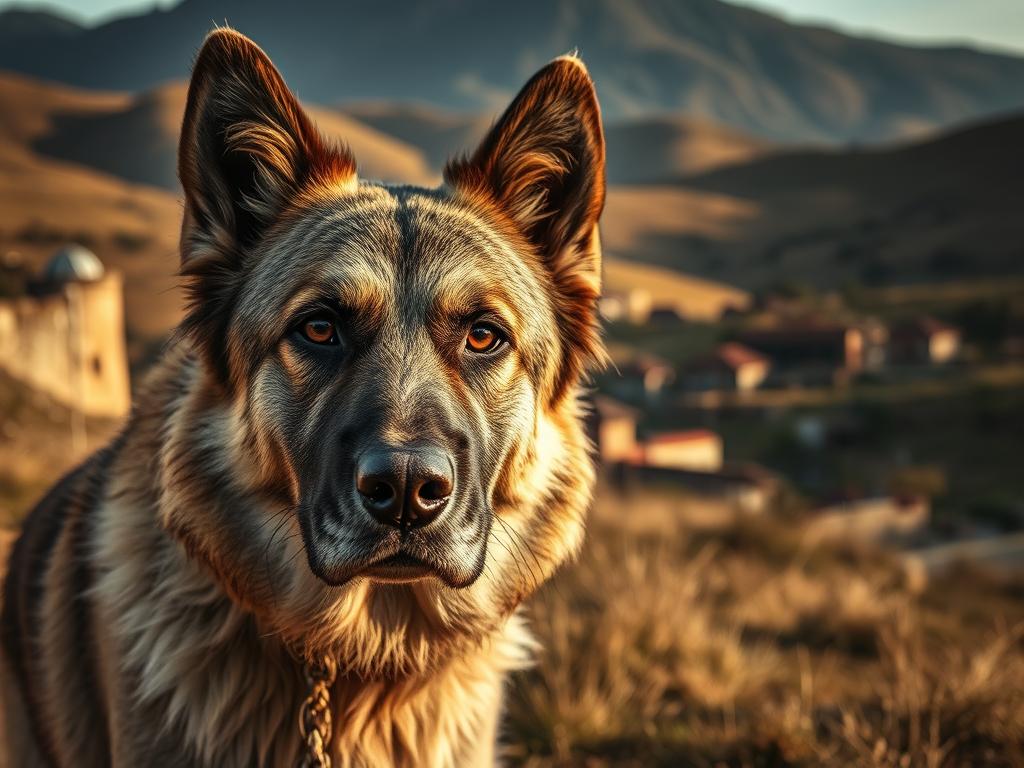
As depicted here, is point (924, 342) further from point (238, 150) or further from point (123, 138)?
point (123, 138)

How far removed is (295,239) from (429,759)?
195cm

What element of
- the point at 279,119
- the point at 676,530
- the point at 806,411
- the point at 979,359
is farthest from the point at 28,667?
the point at 979,359

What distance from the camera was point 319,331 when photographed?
3.07m

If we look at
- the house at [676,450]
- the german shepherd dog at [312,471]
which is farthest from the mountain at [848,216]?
the german shepherd dog at [312,471]

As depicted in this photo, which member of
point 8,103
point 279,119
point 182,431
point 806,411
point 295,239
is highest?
point 8,103

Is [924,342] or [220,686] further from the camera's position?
[924,342]

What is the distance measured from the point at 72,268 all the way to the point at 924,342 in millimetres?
67315

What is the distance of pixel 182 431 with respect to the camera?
3176mm

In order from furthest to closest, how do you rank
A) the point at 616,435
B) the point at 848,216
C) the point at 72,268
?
1. the point at 848,216
2. the point at 616,435
3. the point at 72,268

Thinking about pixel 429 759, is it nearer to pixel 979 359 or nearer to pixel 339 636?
pixel 339 636

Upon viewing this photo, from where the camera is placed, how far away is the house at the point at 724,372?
235 ft

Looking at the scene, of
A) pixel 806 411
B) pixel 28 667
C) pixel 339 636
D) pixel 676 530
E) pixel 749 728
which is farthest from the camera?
pixel 806 411

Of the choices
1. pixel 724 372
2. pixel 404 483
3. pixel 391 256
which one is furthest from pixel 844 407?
pixel 404 483

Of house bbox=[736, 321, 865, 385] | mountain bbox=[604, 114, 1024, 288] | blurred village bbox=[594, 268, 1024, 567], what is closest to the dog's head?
blurred village bbox=[594, 268, 1024, 567]
